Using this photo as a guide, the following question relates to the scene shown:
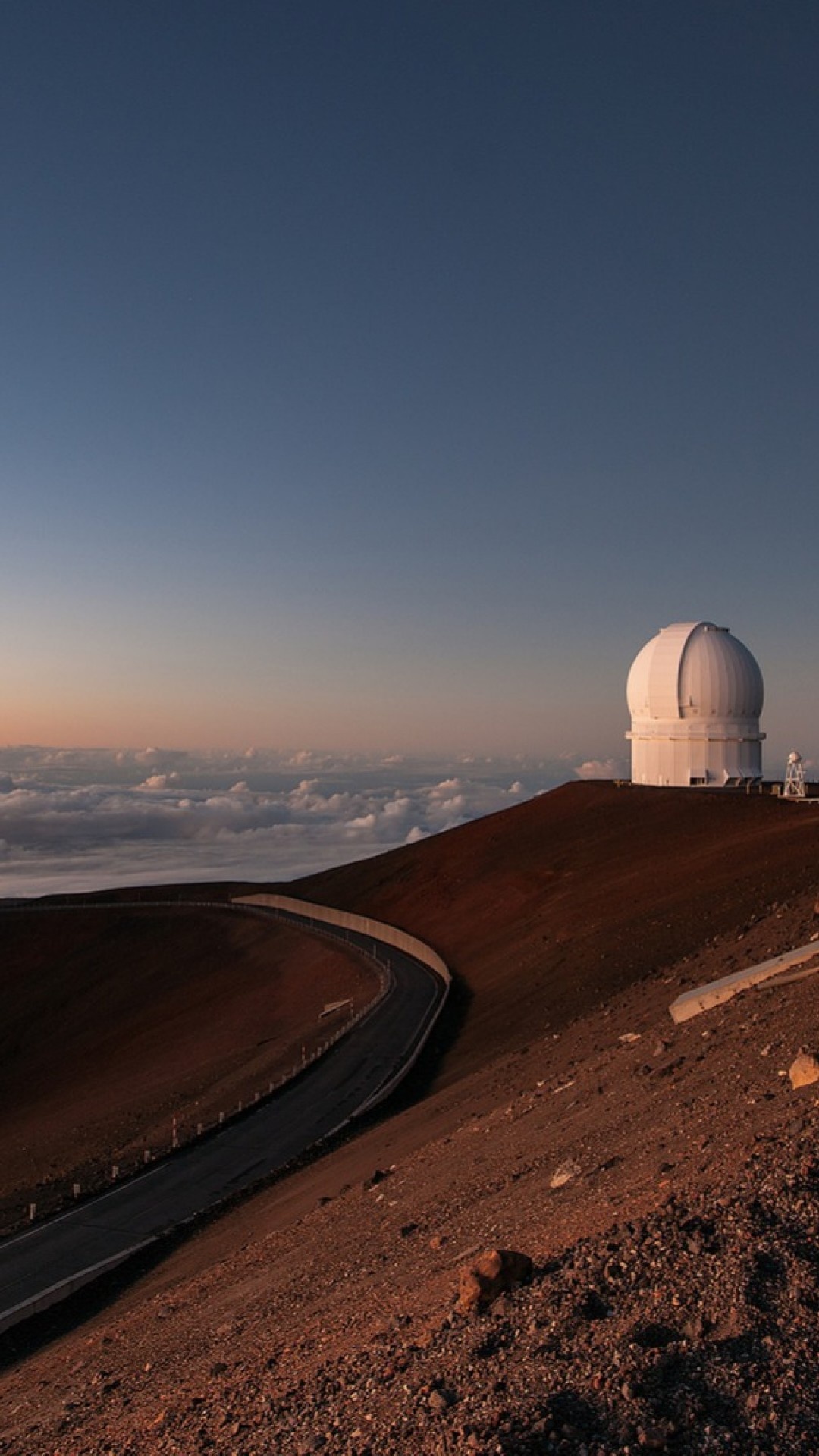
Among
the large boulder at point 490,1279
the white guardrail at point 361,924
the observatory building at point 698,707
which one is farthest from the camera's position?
the observatory building at point 698,707

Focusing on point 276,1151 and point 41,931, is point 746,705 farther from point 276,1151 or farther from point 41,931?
point 276,1151

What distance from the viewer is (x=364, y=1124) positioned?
22531 millimetres

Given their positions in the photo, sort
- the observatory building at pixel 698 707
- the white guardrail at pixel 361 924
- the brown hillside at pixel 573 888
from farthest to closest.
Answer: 1. the observatory building at pixel 698 707
2. the white guardrail at pixel 361 924
3. the brown hillside at pixel 573 888

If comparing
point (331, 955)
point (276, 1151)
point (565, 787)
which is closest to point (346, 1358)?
point (276, 1151)

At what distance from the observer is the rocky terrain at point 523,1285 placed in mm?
6195

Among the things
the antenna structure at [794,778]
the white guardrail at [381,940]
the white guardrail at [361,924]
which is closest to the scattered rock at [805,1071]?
the white guardrail at [381,940]

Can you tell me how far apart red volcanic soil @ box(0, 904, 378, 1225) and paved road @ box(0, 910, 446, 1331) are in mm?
1557

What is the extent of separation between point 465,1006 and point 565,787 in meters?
36.5

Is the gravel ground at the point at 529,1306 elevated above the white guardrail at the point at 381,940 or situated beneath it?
elevated above

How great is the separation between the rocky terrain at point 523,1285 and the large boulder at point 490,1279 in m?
0.10

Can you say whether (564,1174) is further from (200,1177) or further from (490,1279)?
(200,1177)

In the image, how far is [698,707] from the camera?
6200cm

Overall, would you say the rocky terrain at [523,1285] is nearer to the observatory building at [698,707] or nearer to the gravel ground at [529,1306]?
the gravel ground at [529,1306]

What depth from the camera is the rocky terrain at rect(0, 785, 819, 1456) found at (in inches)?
244
